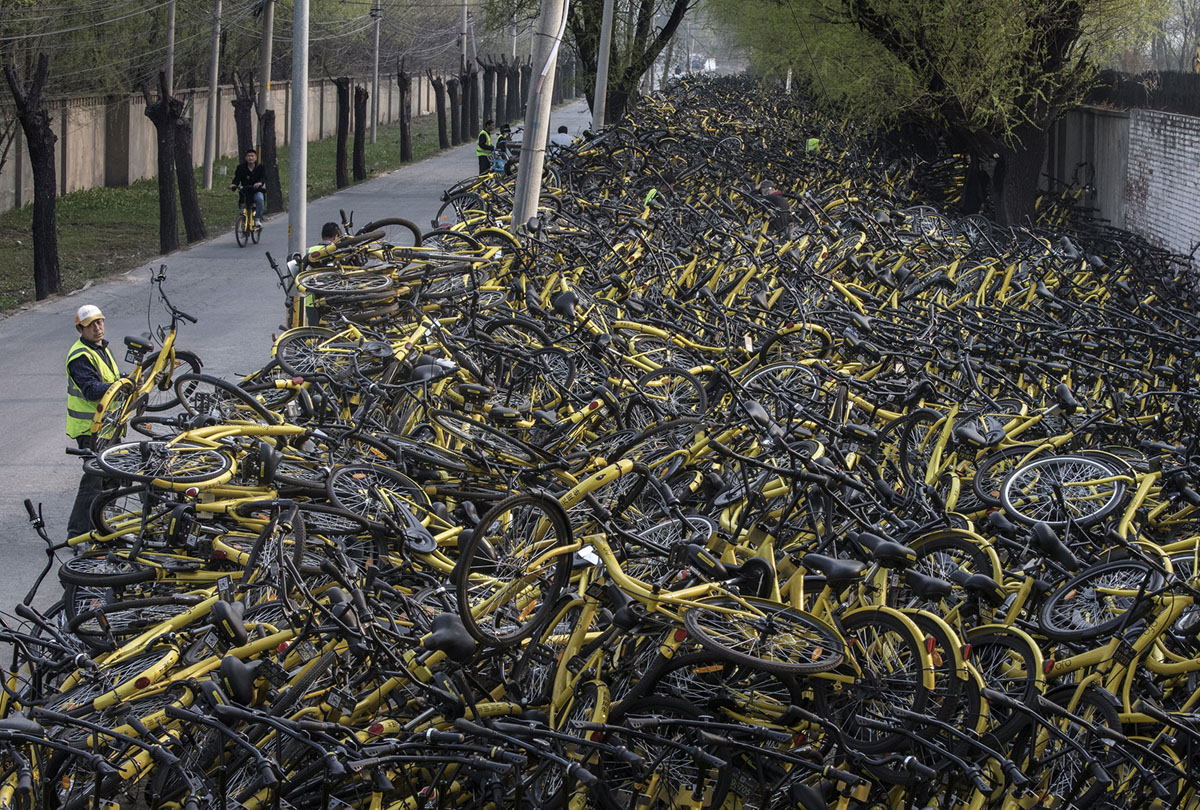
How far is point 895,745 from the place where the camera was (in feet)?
12.0

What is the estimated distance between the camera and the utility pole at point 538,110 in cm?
1155

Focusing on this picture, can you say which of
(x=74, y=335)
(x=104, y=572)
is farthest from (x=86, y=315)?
(x=74, y=335)

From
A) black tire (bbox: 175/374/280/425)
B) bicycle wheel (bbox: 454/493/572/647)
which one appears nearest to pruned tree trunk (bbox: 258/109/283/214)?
black tire (bbox: 175/374/280/425)

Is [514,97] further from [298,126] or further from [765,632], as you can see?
[765,632]

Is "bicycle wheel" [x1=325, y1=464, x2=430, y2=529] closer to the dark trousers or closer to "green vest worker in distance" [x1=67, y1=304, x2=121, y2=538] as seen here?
the dark trousers

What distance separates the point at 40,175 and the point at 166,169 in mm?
3685

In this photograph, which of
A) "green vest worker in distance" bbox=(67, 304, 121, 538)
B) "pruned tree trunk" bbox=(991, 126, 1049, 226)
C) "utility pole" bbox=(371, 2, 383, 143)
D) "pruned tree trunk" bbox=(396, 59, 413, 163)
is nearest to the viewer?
"green vest worker in distance" bbox=(67, 304, 121, 538)

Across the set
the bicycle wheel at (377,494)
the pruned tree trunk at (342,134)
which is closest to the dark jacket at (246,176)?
the pruned tree trunk at (342,134)

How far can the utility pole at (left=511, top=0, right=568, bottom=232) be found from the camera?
11.5 metres

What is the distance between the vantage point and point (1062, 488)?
5.51 m

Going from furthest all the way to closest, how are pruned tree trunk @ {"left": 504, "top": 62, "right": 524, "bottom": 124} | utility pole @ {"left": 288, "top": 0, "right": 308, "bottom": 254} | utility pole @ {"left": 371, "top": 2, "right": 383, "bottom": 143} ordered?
1. pruned tree trunk @ {"left": 504, "top": 62, "right": 524, "bottom": 124}
2. utility pole @ {"left": 371, "top": 2, "right": 383, "bottom": 143}
3. utility pole @ {"left": 288, "top": 0, "right": 308, "bottom": 254}

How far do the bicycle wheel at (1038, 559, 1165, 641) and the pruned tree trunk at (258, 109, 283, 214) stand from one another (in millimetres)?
19387

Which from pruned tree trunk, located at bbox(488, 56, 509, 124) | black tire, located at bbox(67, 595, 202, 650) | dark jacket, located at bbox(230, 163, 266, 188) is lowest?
black tire, located at bbox(67, 595, 202, 650)

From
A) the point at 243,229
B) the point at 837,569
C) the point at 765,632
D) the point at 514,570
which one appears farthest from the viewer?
the point at 243,229
